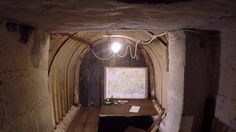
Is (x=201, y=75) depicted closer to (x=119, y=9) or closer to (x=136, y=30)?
(x=136, y=30)

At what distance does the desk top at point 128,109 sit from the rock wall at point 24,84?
3.23m

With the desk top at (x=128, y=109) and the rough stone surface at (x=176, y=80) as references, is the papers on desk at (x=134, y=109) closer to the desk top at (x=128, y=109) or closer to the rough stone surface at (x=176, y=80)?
the desk top at (x=128, y=109)

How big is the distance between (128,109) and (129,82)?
1745 mm

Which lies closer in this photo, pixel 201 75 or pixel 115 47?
pixel 201 75

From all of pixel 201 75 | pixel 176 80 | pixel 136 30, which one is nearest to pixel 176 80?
pixel 176 80

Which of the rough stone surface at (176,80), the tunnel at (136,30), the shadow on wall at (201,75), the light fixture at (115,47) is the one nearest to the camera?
the tunnel at (136,30)

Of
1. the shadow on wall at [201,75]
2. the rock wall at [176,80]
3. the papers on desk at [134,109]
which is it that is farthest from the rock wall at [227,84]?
the papers on desk at [134,109]

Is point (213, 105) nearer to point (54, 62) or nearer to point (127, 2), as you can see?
point (127, 2)

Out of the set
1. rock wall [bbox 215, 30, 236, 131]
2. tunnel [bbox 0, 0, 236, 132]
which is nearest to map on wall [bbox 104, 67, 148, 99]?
tunnel [bbox 0, 0, 236, 132]

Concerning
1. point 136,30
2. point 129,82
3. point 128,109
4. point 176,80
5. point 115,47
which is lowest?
point 128,109

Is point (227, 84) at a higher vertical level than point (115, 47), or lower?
lower

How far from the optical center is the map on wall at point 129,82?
917 centimetres

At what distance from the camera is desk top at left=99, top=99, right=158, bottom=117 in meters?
6.95

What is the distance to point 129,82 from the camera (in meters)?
9.19
